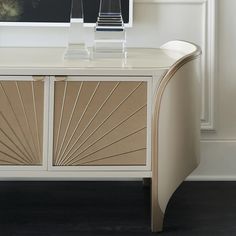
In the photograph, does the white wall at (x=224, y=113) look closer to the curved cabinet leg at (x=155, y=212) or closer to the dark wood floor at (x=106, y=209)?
the dark wood floor at (x=106, y=209)

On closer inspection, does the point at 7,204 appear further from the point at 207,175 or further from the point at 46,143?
the point at 207,175

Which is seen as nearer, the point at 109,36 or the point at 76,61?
the point at 76,61

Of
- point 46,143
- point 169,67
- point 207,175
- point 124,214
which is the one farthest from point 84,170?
point 207,175

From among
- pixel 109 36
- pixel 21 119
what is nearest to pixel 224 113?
pixel 109 36

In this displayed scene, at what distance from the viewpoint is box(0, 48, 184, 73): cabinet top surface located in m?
1.20

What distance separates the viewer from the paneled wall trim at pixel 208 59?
1.68 meters

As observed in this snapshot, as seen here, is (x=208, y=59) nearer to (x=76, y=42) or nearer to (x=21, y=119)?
(x=76, y=42)

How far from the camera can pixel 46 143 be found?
3.92ft

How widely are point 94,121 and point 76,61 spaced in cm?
19

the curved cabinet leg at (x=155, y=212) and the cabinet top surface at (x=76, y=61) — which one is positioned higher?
the cabinet top surface at (x=76, y=61)

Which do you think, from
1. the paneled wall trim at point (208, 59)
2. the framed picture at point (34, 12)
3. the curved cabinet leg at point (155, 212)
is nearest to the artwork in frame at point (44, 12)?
the framed picture at point (34, 12)

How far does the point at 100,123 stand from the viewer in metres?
1.20

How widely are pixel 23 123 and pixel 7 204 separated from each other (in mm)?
370

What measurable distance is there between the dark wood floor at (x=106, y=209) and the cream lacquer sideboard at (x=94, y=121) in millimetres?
118
